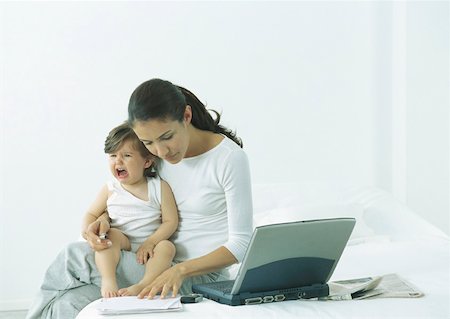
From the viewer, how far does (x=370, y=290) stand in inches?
87.1

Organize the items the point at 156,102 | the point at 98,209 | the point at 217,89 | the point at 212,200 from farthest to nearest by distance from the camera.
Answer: the point at 217,89 → the point at 98,209 → the point at 212,200 → the point at 156,102

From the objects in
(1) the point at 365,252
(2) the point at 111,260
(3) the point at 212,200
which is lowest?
(1) the point at 365,252

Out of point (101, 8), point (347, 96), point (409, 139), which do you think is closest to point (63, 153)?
point (101, 8)

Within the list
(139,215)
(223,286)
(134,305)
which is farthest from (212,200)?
(134,305)

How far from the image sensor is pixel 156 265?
2.29 metres

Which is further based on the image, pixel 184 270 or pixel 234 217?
pixel 234 217

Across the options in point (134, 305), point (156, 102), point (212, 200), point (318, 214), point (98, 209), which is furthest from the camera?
point (318, 214)

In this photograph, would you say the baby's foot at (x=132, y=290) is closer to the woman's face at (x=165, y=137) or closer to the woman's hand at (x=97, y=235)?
the woman's hand at (x=97, y=235)

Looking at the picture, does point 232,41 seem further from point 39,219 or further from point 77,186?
point 39,219

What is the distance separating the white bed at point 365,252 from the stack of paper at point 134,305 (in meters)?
0.02

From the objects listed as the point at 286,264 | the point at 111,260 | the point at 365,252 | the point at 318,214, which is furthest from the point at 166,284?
the point at 318,214

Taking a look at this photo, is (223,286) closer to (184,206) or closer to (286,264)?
(286,264)

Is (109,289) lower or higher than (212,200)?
lower

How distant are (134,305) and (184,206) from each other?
0.54 metres
